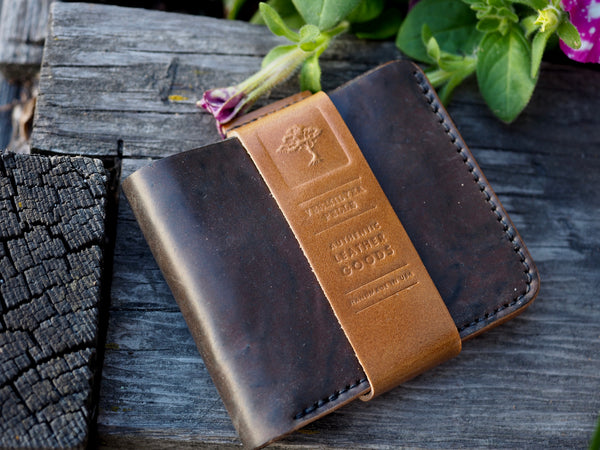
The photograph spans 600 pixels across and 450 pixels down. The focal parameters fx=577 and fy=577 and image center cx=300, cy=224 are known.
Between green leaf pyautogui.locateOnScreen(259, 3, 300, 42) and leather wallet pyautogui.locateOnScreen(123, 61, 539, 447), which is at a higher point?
green leaf pyautogui.locateOnScreen(259, 3, 300, 42)

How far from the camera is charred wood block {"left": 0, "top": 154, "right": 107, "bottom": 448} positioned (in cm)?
124

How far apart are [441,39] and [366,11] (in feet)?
0.82

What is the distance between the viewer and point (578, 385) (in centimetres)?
162

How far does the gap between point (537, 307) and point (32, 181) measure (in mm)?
1416

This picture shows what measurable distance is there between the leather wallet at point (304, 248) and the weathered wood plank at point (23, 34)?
2.71 ft

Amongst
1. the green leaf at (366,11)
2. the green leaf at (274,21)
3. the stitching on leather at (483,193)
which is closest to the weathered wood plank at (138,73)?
the green leaf at (366,11)

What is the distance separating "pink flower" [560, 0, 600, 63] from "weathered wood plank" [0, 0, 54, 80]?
162 cm

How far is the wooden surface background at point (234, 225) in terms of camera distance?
4.83 ft

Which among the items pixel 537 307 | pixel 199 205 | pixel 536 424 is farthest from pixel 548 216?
pixel 199 205

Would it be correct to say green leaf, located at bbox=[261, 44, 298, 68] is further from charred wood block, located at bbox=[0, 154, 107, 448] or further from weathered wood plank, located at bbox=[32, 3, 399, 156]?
charred wood block, located at bbox=[0, 154, 107, 448]

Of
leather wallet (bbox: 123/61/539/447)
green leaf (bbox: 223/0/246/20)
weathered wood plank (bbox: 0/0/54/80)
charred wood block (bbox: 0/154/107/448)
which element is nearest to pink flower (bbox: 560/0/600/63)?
leather wallet (bbox: 123/61/539/447)

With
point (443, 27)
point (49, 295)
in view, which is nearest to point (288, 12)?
point (443, 27)

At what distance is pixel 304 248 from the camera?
4.54ft

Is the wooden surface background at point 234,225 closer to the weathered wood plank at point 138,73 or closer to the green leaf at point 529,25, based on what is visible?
the weathered wood plank at point 138,73
